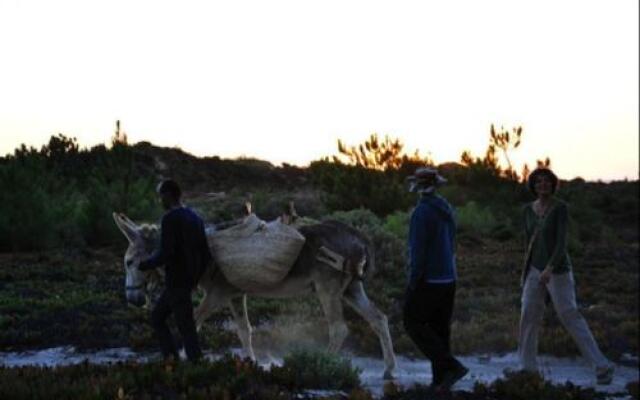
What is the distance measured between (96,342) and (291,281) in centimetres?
363

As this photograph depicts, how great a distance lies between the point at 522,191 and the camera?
42094mm

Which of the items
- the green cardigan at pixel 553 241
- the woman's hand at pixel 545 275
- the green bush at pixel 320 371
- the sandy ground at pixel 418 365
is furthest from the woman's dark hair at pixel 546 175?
the green bush at pixel 320 371

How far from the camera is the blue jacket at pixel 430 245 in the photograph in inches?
354

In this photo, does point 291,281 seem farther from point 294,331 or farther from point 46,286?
point 46,286

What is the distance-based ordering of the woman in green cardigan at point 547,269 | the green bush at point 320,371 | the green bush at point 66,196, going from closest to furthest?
the green bush at point 320,371 → the woman in green cardigan at point 547,269 → the green bush at point 66,196

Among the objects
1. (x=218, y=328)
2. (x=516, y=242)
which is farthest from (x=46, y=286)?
(x=516, y=242)

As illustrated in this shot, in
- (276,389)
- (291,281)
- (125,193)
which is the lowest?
(276,389)

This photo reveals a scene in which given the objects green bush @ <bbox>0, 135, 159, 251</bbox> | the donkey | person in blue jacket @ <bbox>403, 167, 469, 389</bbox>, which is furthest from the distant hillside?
person in blue jacket @ <bbox>403, 167, 469, 389</bbox>

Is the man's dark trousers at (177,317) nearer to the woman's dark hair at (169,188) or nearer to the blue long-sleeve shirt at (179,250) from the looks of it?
the blue long-sleeve shirt at (179,250)

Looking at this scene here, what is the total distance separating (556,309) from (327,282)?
2.62 m

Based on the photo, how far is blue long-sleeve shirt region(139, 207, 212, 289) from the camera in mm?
9016

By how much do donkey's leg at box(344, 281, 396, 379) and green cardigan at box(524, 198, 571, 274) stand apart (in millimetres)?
1841

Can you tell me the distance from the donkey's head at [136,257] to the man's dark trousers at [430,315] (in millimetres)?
2904

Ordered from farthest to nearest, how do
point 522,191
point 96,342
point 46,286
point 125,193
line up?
point 522,191, point 125,193, point 46,286, point 96,342
